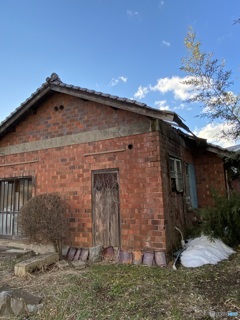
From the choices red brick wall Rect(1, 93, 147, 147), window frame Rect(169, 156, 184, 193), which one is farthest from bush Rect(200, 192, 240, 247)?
red brick wall Rect(1, 93, 147, 147)

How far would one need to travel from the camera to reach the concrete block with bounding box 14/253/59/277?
5.55 m

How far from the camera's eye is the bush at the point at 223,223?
6.57m

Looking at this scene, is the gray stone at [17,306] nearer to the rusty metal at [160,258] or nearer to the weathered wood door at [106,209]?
the weathered wood door at [106,209]

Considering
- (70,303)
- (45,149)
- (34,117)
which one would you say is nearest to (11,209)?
(45,149)

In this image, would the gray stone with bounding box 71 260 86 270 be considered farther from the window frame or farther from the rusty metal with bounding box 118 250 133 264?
the window frame

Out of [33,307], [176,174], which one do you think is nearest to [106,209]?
[176,174]

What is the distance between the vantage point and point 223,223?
6672 mm

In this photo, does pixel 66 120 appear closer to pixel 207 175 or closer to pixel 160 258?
pixel 160 258

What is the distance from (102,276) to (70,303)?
1.12 m

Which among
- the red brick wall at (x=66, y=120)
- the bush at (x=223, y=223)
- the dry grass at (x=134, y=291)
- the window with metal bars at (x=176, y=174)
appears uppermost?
the red brick wall at (x=66, y=120)

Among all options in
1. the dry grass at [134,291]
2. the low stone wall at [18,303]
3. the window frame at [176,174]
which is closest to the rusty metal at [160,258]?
the dry grass at [134,291]

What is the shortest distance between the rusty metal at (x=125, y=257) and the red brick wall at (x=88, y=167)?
0.22 meters

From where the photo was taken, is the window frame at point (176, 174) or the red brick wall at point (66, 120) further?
the window frame at point (176, 174)

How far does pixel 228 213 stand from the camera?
21.4ft
